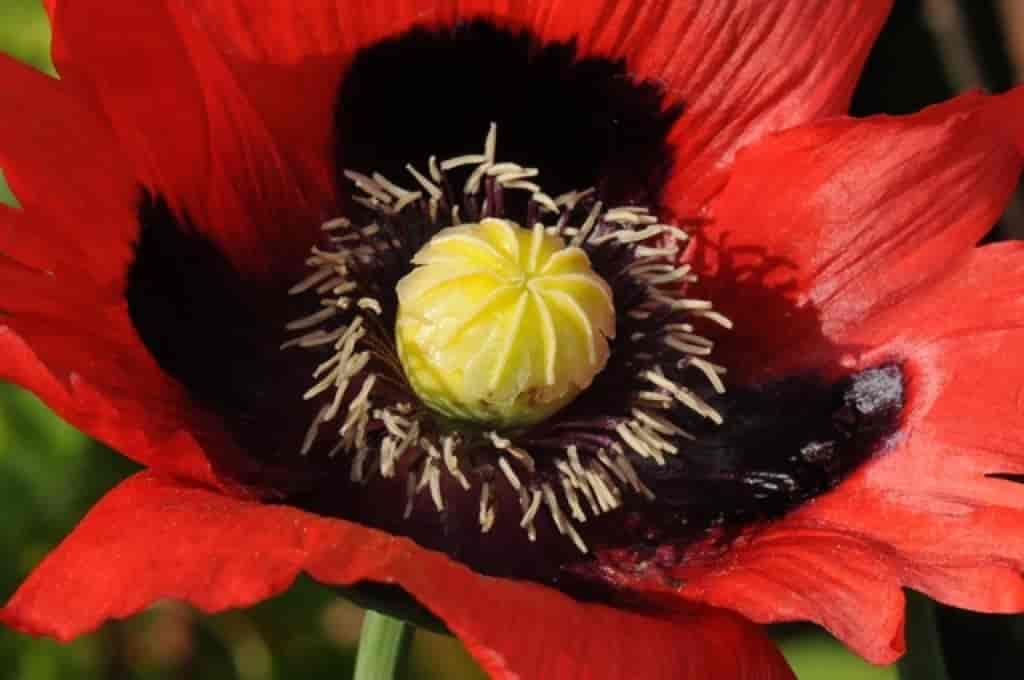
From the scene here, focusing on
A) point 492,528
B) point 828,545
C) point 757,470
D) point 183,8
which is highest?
point 183,8

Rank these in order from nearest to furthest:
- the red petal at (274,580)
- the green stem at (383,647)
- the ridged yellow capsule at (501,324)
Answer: the red petal at (274,580), the green stem at (383,647), the ridged yellow capsule at (501,324)

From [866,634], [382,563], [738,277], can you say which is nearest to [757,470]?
[738,277]

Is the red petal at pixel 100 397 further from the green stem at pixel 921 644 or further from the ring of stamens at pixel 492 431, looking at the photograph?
the green stem at pixel 921 644

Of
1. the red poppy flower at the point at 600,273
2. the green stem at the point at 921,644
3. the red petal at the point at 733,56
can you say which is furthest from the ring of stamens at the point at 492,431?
the green stem at the point at 921,644

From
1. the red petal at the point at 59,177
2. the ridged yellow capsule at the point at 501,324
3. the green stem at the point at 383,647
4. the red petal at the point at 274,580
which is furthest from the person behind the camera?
the ridged yellow capsule at the point at 501,324

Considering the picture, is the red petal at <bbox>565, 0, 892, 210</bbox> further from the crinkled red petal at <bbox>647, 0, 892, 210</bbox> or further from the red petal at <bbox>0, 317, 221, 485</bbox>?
the red petal at <bbox>0, 317, 221, 485</bbox>

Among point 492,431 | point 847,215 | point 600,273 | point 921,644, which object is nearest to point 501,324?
point 492,431

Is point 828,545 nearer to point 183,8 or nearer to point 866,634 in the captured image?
point 866,634
